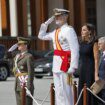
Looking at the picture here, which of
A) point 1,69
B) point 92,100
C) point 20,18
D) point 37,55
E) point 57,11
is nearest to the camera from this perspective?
point 57,11

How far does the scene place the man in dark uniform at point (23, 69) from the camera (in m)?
10.6

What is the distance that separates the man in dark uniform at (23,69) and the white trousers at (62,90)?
0.73 meters

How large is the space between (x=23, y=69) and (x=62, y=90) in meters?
1.15

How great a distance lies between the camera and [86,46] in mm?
10516

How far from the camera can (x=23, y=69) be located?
1085 cm

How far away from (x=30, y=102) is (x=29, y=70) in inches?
25.8

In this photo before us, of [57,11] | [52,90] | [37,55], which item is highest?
[57,11]

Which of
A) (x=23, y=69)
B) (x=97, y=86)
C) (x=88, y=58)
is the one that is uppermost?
(x=88, y=58)

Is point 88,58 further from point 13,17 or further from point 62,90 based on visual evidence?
point 13,17

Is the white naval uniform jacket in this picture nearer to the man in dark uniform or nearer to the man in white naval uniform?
the man in white naval uniform

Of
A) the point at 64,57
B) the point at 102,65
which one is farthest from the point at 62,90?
the point at 102,65

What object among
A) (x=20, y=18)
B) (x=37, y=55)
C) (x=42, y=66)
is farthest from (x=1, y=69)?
(x=20, y=18)

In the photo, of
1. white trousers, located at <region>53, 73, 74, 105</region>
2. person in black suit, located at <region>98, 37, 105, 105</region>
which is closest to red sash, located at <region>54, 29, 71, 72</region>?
white trousers, located at <region>53, 73, 74, 105</region>

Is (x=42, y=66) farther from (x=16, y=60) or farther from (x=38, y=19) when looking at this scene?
(x=16, y=60)
